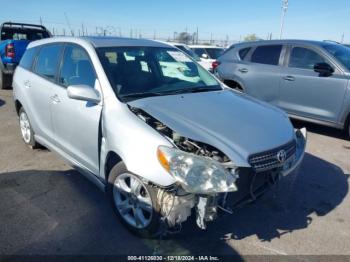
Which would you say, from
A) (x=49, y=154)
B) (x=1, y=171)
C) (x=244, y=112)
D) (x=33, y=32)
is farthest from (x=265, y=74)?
(x=33, y=32)

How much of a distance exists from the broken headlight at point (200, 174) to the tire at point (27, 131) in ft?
10.3

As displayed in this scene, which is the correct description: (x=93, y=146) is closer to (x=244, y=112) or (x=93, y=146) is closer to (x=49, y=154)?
(x=244, y=112)

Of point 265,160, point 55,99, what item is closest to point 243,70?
point 55,99

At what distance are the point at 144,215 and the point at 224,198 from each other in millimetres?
812

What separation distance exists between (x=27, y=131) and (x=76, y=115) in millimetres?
2034

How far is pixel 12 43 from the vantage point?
9617mm

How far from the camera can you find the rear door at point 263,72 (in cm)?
659

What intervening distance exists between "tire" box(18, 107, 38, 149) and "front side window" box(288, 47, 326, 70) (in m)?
4.89

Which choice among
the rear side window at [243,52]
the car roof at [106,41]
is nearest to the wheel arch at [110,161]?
the car roof at [106,41]

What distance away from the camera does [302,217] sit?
336 centimetres

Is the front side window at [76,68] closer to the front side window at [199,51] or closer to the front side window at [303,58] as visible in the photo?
the front side window at [303,58]

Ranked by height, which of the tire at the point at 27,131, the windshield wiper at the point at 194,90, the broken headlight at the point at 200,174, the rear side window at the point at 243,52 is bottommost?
the tire at the point at 27,131

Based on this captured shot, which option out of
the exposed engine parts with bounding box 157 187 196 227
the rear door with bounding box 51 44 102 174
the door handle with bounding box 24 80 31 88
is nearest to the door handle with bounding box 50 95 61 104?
the rear door with bounding box 51 44 102 174

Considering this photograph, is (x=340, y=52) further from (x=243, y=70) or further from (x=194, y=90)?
(x=194, y=90)
